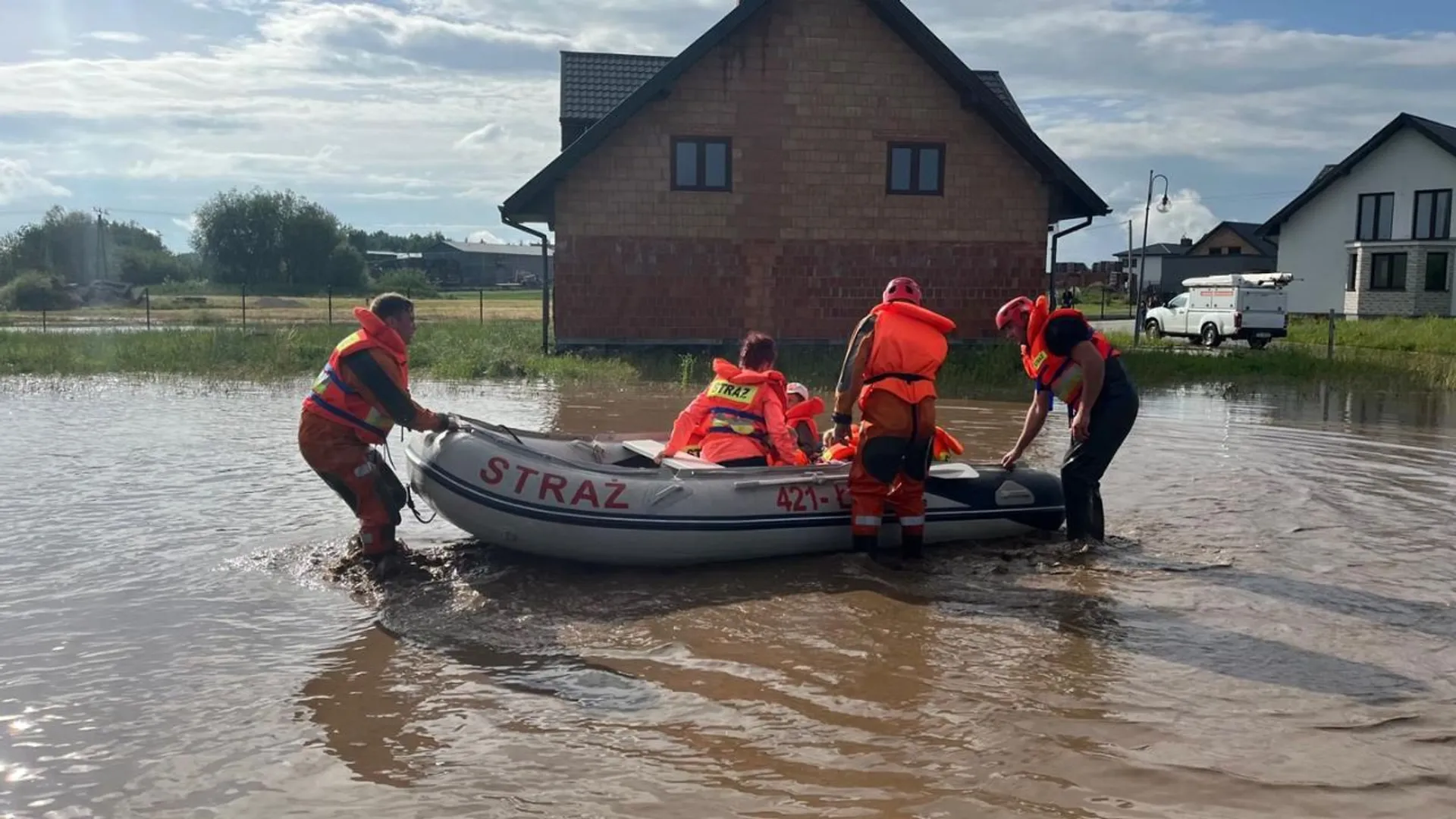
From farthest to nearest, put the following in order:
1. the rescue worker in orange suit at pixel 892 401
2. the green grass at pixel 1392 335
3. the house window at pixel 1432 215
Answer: the house window at pixel 1432 215
the green grass at pixel 1392 335
the rescue worker in orange suit at pixel 892 401

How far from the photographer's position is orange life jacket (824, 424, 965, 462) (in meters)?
7.70

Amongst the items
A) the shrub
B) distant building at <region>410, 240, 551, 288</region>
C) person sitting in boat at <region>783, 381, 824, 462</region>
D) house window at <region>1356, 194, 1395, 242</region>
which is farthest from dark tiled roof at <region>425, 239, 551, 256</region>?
person sitting in boat at <region>783, 381, 824, 462</region>

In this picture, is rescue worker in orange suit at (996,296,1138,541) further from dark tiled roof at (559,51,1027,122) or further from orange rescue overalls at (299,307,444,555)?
dark tiled roof at (559,51,1027,122)

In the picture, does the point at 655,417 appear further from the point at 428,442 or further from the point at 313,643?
the point at 313,643

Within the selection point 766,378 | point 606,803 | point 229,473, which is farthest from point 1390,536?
point 229,473

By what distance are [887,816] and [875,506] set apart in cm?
329

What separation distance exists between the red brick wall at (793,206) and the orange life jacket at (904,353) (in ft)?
42.5

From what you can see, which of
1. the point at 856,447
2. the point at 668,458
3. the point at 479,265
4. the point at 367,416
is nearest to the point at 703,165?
the point at 668,458

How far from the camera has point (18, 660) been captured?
215 inches

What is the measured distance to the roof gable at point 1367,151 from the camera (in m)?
38.4

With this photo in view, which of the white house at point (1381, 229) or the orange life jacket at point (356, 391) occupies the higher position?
the white house at point (1381, 229)

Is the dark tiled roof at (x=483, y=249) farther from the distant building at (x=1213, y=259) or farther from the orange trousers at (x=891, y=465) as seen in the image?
the orange trousers at (x=891, y=465)

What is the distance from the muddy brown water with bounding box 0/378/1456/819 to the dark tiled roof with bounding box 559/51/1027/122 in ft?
46.4

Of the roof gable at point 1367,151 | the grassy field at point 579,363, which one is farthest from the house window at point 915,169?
the roof gable at point 1367,151
